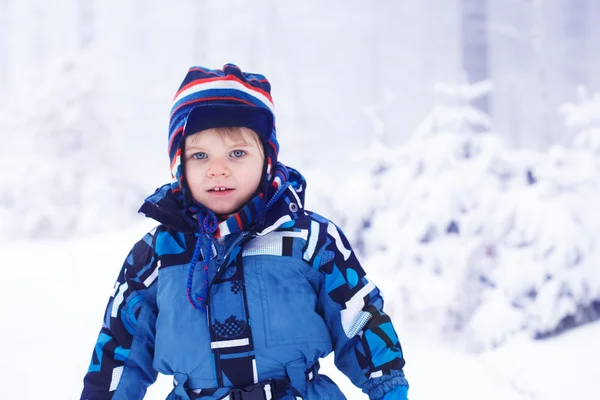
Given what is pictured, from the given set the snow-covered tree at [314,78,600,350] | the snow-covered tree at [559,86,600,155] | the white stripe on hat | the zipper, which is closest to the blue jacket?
the zipper

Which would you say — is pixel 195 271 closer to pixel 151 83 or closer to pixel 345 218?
pixel 345 218

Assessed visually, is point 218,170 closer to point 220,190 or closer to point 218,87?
point 220,190

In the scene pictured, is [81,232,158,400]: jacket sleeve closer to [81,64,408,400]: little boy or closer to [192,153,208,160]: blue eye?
[81,64,408,400]: little boy

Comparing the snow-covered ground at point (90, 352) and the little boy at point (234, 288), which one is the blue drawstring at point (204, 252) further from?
the snow-covered ground at point (90, 352)

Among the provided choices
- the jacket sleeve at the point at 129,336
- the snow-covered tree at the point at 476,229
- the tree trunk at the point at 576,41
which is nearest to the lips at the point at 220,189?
the jacket sleeve at the point at 129,336

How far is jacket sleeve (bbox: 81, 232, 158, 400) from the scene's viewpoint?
880 millimetres

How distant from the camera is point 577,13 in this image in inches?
139

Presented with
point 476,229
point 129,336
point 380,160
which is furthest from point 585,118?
point 129,336

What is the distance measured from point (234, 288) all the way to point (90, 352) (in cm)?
129

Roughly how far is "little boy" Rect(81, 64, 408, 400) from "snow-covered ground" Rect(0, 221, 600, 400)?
804 millimetres

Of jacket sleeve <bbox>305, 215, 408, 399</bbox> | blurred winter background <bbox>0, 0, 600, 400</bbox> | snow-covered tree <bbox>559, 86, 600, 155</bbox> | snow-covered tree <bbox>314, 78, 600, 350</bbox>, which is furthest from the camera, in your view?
snow-covered tree <bbox>559, 86, 600, 155</bbox>

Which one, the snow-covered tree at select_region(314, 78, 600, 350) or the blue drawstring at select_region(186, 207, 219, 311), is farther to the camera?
the snow-covered tree at select_region(314, 78, 600, 350)

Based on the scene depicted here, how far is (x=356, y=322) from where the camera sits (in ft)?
2.78

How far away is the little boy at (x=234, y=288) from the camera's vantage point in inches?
32.3
